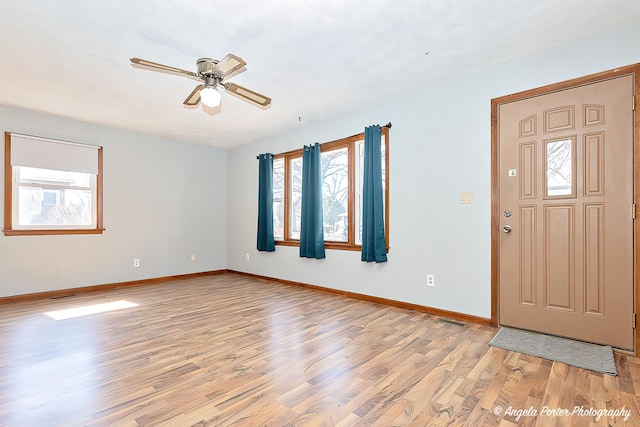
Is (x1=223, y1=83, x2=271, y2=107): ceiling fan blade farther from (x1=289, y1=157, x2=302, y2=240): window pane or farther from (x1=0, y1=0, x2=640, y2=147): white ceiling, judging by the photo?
(x1=289, y1=157, x2=302, y2=240): window pane

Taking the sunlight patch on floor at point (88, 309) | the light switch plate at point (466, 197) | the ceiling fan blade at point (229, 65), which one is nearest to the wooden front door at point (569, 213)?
the light switch plate at point (466, 197)

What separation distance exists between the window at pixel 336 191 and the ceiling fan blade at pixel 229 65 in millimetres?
2118

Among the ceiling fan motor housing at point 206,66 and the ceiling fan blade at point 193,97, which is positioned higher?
the ceiling fan motor housing at point 206,66

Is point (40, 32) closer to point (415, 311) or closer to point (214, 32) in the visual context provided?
point (214, 32)

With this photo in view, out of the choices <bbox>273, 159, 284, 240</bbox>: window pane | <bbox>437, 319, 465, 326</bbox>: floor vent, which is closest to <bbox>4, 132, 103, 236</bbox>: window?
<bbox>273, 159, 284, 240</bbox>: window pane

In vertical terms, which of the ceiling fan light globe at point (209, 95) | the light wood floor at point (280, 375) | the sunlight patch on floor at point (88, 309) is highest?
the ceiling fan light globe at point (209, 95)

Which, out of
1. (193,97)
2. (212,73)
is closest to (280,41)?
(212,73)

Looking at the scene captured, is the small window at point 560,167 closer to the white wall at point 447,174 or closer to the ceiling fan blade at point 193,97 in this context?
the white wall at point 447,174

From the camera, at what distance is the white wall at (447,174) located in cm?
284

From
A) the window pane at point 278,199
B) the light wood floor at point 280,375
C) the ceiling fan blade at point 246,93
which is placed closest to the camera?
the light wood floor at point 280,375

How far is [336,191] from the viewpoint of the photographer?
15.2ft

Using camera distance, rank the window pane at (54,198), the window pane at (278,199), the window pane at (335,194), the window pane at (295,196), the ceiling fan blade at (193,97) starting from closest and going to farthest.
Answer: the ceiling fan blade at (193,97) → the window pane at (54,198) → the window pane at (335,194) → the window pane at (295,196) → the window pane at (278,199)

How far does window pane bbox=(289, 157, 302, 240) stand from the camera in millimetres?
5207

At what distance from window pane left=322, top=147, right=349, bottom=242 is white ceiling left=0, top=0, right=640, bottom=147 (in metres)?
0.93
